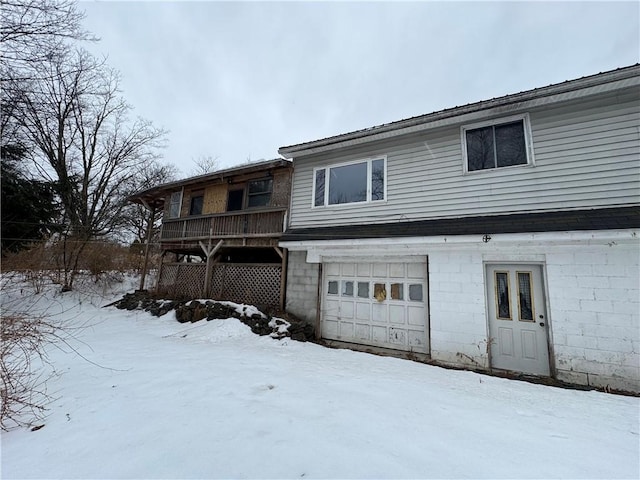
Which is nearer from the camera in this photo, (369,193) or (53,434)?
(53,434)

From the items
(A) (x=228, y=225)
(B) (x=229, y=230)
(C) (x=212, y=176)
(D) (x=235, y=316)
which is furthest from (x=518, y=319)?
(C) (x=212, y=176)

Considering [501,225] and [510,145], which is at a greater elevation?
[510,145]

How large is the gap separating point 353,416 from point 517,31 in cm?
1532

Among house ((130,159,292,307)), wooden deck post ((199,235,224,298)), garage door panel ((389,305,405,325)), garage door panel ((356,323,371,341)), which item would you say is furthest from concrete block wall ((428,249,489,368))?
wooden deck post ((199,235,224,298))

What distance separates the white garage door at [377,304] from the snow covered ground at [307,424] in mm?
1137

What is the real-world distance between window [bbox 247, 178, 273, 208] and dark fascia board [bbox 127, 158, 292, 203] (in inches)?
20.7

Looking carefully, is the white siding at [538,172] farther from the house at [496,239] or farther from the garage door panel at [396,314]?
the garage door panel at [396,314]

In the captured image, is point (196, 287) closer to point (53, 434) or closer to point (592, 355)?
point (53, 434)

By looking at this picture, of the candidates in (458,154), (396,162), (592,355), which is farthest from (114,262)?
(592,355)

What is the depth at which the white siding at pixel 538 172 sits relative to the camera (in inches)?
190

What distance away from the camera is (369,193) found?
283 inches

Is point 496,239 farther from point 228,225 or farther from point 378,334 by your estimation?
point 228,225

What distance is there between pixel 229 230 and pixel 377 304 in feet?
19.4

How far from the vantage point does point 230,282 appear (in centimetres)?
912
